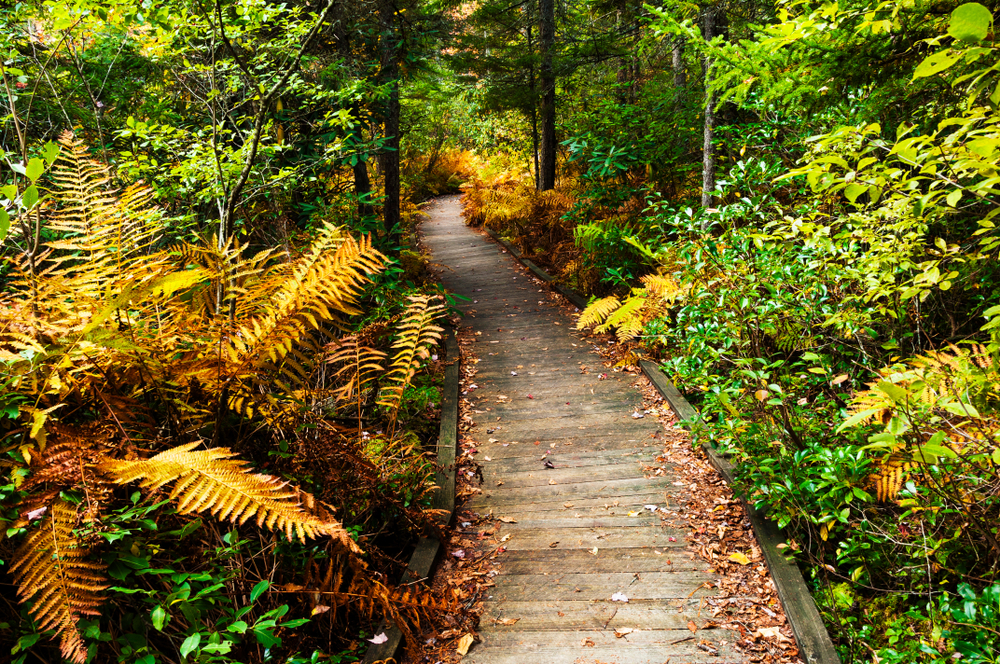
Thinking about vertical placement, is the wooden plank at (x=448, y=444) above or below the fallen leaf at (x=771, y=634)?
above

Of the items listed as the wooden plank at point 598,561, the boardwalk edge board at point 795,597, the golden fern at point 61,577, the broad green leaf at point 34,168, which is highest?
the broad green leaf at point 34,168

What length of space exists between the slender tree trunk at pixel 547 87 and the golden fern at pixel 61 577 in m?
10.5

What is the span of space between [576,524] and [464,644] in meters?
1.29

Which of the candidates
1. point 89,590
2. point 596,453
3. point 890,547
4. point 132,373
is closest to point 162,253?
point 132,373

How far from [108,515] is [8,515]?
301mm

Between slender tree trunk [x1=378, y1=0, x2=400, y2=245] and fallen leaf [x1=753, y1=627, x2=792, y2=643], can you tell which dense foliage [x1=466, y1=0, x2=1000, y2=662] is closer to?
fallen leaf [x1=753, y1=627, x2=792, y2=643]

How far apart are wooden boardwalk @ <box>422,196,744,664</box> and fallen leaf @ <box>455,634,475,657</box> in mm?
52

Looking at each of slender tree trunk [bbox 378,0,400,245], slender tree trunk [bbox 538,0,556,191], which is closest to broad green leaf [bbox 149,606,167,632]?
slender tree trunk [bbox 378,0,400,245]

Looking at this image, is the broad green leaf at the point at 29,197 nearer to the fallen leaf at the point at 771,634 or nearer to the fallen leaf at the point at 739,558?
the fallen leaf at the point at 771,634

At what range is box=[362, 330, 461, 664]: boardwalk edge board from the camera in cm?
288

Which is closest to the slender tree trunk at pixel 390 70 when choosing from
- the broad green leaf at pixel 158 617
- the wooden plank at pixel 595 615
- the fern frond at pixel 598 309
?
the fern frond at pixel 598 309

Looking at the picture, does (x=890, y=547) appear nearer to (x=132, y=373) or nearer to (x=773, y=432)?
(x=773, y=432)

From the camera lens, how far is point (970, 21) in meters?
1.37

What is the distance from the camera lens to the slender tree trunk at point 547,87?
11.4 m
